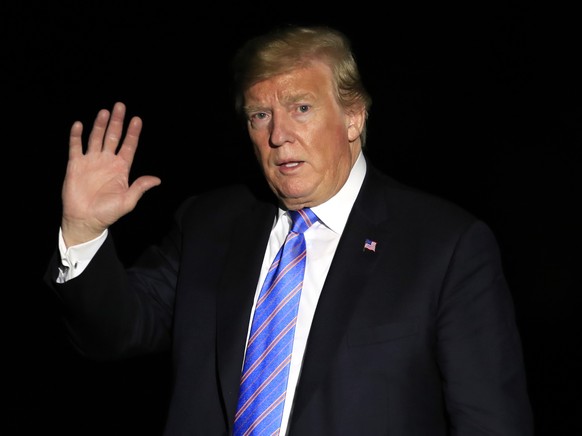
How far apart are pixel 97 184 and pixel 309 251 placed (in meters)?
0.41

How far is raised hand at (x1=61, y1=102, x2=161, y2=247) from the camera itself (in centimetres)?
180

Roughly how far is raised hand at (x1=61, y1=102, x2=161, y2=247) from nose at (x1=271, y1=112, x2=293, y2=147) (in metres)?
0.23

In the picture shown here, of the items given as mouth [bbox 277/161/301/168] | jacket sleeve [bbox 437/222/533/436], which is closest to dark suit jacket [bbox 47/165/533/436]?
jacket sleeve [bbox 437/222/533/436]

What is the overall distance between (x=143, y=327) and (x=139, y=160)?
1036 mm

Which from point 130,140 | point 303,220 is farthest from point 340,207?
point 130,140

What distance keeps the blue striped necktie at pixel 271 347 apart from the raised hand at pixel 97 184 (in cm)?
29

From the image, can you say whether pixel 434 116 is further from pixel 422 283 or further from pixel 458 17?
pixel 422 283

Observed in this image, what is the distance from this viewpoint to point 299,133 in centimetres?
187

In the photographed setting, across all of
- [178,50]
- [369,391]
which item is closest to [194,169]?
[178,50]

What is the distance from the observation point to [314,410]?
5.70ft

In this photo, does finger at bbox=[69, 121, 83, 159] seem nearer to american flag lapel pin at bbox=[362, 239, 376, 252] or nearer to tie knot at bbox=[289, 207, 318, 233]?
tie knot at bbox=[289, 207, 318, 233]

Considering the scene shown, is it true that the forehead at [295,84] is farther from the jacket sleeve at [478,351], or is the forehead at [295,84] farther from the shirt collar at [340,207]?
the jacket sleeve at [478,351]

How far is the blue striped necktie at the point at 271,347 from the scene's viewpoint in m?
1.78

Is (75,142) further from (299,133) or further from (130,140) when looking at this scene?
(299,133)
